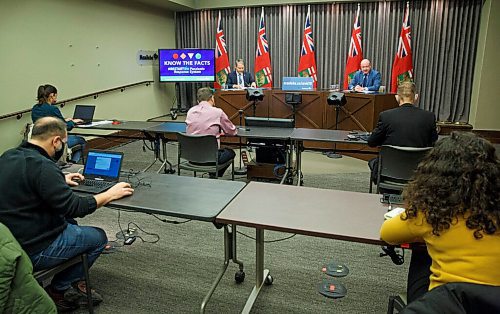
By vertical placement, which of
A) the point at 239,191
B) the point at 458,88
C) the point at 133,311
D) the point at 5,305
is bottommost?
the point at 133,311

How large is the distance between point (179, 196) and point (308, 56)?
249 inches

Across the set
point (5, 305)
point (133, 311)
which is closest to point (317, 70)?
point (133, 311)

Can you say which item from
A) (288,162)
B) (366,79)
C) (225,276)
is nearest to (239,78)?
(366,79)

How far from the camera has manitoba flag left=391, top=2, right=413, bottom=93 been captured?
23.8 feet

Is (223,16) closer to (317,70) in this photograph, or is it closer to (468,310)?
(317,70)

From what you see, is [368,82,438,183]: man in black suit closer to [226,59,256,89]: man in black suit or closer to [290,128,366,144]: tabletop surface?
[290,128,366,144]: tabletop surface

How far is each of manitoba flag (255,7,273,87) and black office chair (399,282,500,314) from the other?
7.55 meters

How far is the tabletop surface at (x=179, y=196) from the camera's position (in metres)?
1.97

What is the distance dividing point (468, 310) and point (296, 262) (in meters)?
1.89

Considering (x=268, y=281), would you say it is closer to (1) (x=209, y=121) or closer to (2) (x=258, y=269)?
(2) (x=258, y=269)

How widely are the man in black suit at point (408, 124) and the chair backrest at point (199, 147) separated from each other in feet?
A: 5.06

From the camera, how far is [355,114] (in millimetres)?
5875

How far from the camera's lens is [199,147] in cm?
369

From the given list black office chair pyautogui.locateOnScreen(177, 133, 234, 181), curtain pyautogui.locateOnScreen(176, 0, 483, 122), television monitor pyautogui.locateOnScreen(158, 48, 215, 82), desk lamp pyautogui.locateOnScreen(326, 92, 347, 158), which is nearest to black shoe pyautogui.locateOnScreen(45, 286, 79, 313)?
black office chair pyautogui.locateOnScreen(177, 133, 234, 181)
